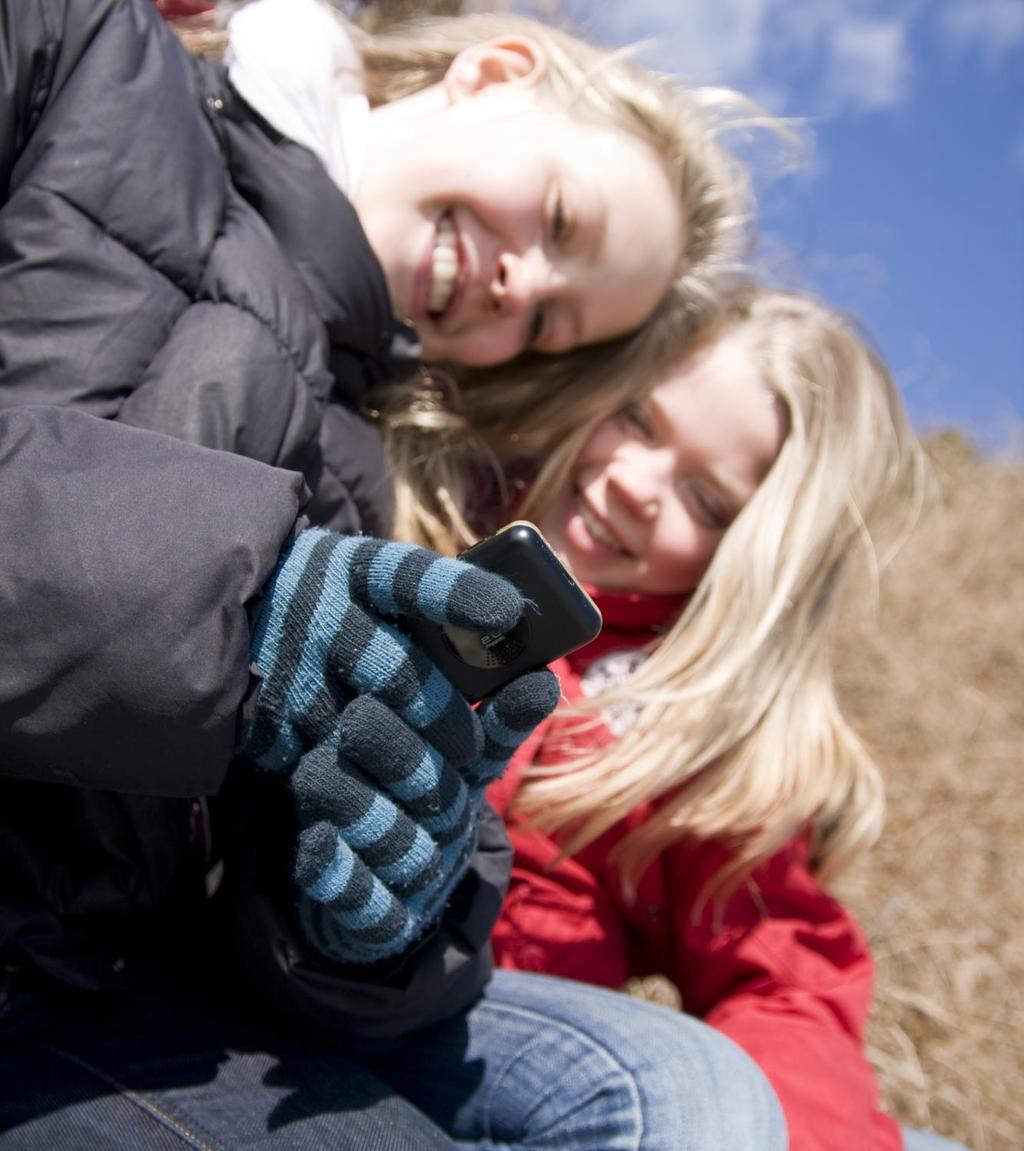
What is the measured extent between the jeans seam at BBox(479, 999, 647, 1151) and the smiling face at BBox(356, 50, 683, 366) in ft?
3.63

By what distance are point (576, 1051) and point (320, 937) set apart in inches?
20.5

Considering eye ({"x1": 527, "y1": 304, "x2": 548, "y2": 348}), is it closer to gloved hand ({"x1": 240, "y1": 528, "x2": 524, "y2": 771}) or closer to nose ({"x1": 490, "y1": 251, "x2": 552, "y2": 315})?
nose ({"x1": 490, "y1": 251, "x2": 552, "y2": 315})

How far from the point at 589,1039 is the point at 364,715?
0.82 m

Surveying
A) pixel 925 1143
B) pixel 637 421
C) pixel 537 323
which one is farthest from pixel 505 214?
pixel 925 1143

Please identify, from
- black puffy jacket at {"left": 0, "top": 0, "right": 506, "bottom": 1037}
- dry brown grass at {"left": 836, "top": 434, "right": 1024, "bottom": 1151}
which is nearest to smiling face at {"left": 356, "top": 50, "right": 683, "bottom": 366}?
black puffy jacket at {"left": 0, "top": 0, "right": 506, "bottom": 1037}

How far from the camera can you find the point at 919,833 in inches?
122

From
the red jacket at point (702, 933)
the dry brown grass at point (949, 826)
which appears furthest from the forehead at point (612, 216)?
the dry brown grass at point (949, 826)

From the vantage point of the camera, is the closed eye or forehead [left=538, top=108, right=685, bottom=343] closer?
forehead [left=538, top=108, right=685, bottom=343]

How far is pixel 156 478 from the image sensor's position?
3.41 feet

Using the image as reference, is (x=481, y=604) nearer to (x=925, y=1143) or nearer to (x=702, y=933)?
(x=702, y=933)

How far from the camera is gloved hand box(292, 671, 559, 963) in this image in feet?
3.54

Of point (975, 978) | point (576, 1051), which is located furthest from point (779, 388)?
point (975, 978)

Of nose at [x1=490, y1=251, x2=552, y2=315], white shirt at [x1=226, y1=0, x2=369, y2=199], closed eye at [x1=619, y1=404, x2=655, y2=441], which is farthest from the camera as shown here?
closed eye at [x1=619, y1=404, x2=655, y2=441]

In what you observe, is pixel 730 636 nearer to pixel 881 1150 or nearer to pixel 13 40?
pixel 881 1150
